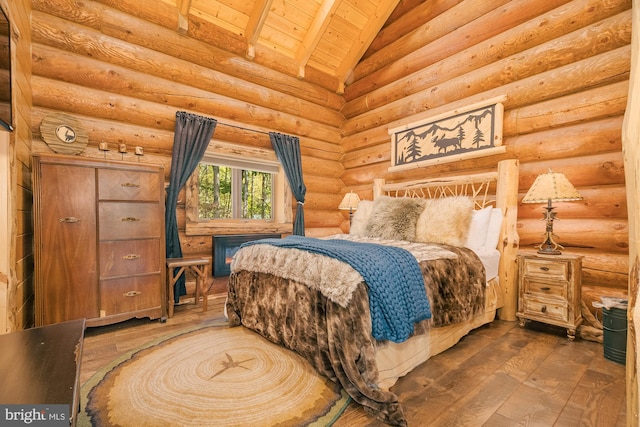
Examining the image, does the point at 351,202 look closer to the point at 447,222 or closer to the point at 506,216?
the point at 447,222

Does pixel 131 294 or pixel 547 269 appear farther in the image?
pixel 131 294

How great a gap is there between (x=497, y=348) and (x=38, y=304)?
11.1 ft

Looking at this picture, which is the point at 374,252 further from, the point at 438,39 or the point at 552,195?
the point at 438,39

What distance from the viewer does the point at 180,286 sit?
3.09 m

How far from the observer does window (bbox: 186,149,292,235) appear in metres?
3.41

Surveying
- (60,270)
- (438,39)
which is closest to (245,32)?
(438,39)

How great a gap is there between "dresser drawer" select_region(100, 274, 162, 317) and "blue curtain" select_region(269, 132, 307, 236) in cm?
200

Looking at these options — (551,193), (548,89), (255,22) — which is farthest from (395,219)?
(255,22)

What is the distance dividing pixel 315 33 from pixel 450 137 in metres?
2.34

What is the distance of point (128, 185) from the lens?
7.91 feet

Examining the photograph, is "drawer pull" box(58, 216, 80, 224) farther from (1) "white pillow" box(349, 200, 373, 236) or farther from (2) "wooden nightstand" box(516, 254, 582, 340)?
(2) "wooden nightstand" box(516, 254, 582, 340)

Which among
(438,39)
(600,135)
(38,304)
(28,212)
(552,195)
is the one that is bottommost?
(38,304)

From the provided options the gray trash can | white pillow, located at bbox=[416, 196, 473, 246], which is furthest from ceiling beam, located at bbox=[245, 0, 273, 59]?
the gray trash can

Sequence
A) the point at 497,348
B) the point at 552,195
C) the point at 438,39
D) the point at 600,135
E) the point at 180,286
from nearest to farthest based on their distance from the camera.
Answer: the point at 497,348 → the point at 552,195 → the point at 600,135 → the point at 180,286 → the point at 438,39
